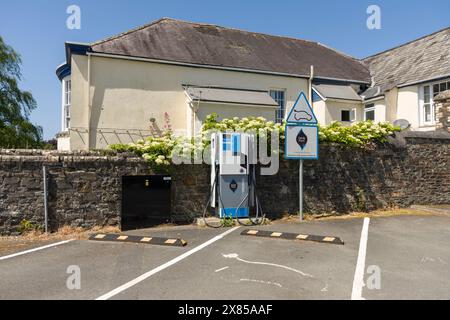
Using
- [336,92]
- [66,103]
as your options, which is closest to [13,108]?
[66,103]

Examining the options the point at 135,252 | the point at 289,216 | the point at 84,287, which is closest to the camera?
the point at 84,287

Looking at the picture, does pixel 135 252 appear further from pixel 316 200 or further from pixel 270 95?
pixel 270 95

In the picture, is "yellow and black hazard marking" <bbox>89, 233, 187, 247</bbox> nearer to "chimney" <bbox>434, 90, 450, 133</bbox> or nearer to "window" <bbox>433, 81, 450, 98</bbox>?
"chimney" <bbox>434, 90, 450, 133</bbox>

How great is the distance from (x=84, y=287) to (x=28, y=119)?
83.1 feet

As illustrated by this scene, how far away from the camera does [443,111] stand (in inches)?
553

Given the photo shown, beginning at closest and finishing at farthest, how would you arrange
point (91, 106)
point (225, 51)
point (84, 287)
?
point (84, 287) → point (91, 106) → point (225, 51)

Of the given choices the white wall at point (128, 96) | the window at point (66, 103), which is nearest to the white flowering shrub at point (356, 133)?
the white wall at point (128, 96)

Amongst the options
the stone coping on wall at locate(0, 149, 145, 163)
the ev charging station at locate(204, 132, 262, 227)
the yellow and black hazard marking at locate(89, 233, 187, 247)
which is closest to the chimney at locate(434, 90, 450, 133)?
the ev charging station at locate(204, 132, 262, 227)

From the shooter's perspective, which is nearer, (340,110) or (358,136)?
(358,136)

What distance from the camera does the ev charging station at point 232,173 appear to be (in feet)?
30.5

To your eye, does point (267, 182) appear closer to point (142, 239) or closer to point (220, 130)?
point (220, 130)

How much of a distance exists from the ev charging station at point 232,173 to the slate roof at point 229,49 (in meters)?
7.89
